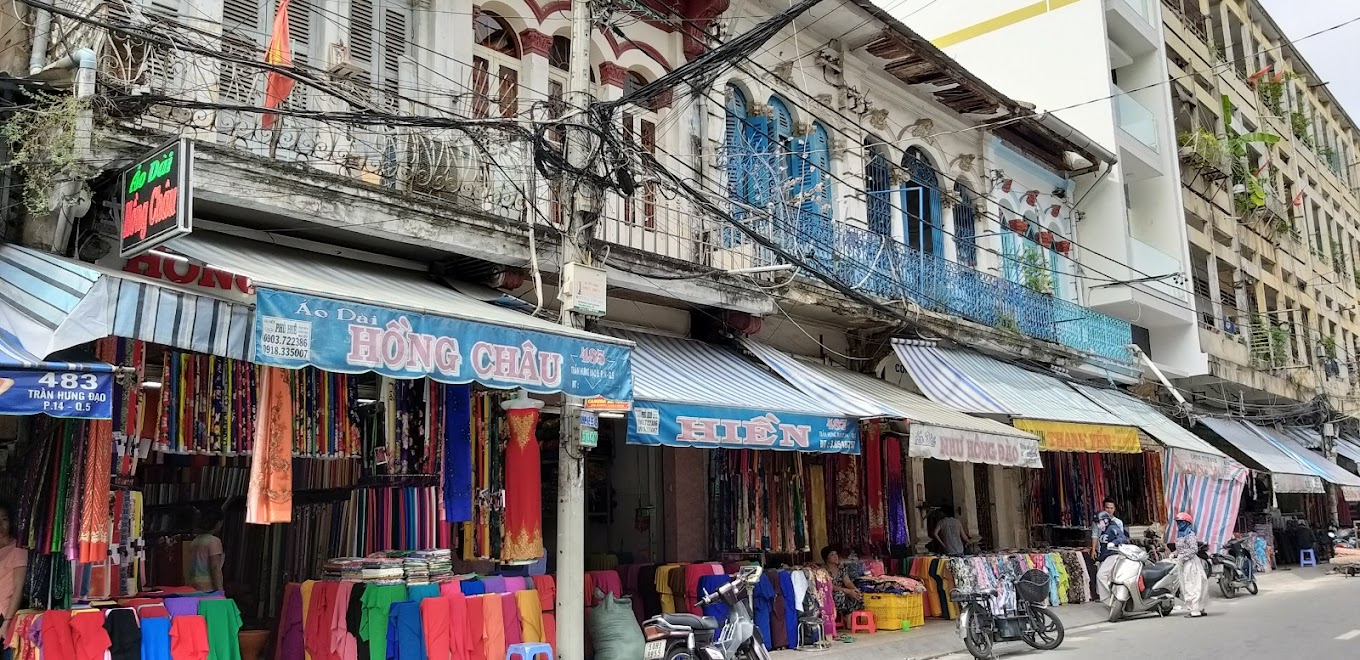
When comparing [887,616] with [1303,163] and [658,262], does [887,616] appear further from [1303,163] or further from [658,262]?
A: [1303,163]

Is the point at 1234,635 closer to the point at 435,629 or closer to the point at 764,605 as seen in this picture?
the point at 764,605

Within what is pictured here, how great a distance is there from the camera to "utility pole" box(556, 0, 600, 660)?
8.23 metres

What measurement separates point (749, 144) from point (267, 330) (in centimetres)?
816

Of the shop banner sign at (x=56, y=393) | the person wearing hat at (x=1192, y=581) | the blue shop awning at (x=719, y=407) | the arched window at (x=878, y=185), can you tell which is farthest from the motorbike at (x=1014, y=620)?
the shop banner sign at (x=56, y=393)

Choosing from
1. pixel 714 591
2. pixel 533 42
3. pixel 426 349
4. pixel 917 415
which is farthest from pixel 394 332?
pixel 917 415

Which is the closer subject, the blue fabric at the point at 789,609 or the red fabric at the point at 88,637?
the red fabric at the point at 88,637

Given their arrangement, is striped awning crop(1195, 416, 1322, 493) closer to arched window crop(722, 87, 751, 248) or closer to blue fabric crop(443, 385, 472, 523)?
→ arched window crop(722, 87, 751, 248)

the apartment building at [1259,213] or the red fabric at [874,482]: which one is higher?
the apartment building at [1259,213]

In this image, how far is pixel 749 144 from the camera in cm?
1326

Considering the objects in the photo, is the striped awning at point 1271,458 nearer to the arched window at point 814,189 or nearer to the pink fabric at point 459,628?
the arched window at point 814,189

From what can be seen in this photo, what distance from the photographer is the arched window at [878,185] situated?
1521 cm

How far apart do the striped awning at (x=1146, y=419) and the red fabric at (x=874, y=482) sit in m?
4.93

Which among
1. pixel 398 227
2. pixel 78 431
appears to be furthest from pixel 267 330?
pixel 398 227

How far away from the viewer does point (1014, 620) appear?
34.7 feet
